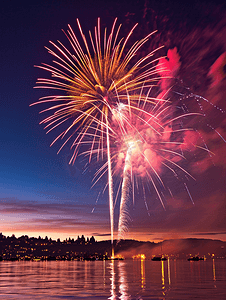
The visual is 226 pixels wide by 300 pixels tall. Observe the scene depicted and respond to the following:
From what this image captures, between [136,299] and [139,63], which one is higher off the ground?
[139,63]

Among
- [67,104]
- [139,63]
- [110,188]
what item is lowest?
[110,188]

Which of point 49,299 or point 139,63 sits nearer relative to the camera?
point 49,299

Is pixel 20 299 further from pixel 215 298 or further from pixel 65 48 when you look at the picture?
pixel 65 48

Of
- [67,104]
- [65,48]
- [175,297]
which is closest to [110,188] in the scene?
[67,104]

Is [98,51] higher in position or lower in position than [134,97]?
higher

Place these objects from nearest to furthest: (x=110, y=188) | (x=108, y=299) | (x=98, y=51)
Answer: (x=108, y=299) → (x=98, y=51) → (x=110, y=188)

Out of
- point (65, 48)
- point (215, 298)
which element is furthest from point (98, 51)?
point (215, 298)

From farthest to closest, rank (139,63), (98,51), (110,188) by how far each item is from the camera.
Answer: (110,188) < (139,63) < (98,51)

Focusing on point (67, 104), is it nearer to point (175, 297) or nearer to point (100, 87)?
point (100, 87)

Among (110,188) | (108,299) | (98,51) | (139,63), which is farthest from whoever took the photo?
(110,188)
